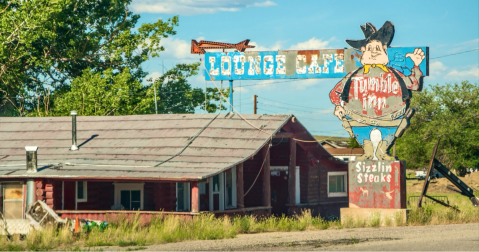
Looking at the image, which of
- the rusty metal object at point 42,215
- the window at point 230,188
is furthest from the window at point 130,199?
the rusty metal object at point 42,215

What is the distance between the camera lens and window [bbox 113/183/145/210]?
22.6m

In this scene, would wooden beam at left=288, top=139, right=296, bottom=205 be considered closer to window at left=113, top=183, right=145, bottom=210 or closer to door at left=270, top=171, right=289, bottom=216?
door at left=270, top=171, right=289, bottom=216

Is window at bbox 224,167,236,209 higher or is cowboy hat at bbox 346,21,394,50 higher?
cowboy hat at bbox 346,21,394,50

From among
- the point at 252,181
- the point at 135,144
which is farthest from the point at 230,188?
the point at 135,144

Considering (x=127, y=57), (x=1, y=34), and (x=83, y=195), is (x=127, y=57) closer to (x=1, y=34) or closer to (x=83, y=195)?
(x=1, y=34)

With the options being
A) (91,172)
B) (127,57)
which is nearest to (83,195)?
(91,172)

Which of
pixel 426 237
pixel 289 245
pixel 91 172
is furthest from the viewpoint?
pixel 91 172

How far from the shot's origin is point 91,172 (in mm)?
19859

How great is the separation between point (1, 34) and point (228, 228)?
78.3ft

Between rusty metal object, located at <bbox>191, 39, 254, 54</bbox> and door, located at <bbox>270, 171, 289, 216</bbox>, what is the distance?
581 cm

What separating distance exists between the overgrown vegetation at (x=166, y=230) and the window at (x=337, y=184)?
755 cm

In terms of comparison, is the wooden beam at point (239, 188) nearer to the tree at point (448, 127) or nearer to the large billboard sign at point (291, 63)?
the large billboard sign at point (291, 63)

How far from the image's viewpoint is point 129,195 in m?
22.7

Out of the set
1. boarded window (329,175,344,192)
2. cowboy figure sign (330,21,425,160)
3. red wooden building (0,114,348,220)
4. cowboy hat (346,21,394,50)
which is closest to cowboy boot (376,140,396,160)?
cowboy figure sign (330,21,425,160)
